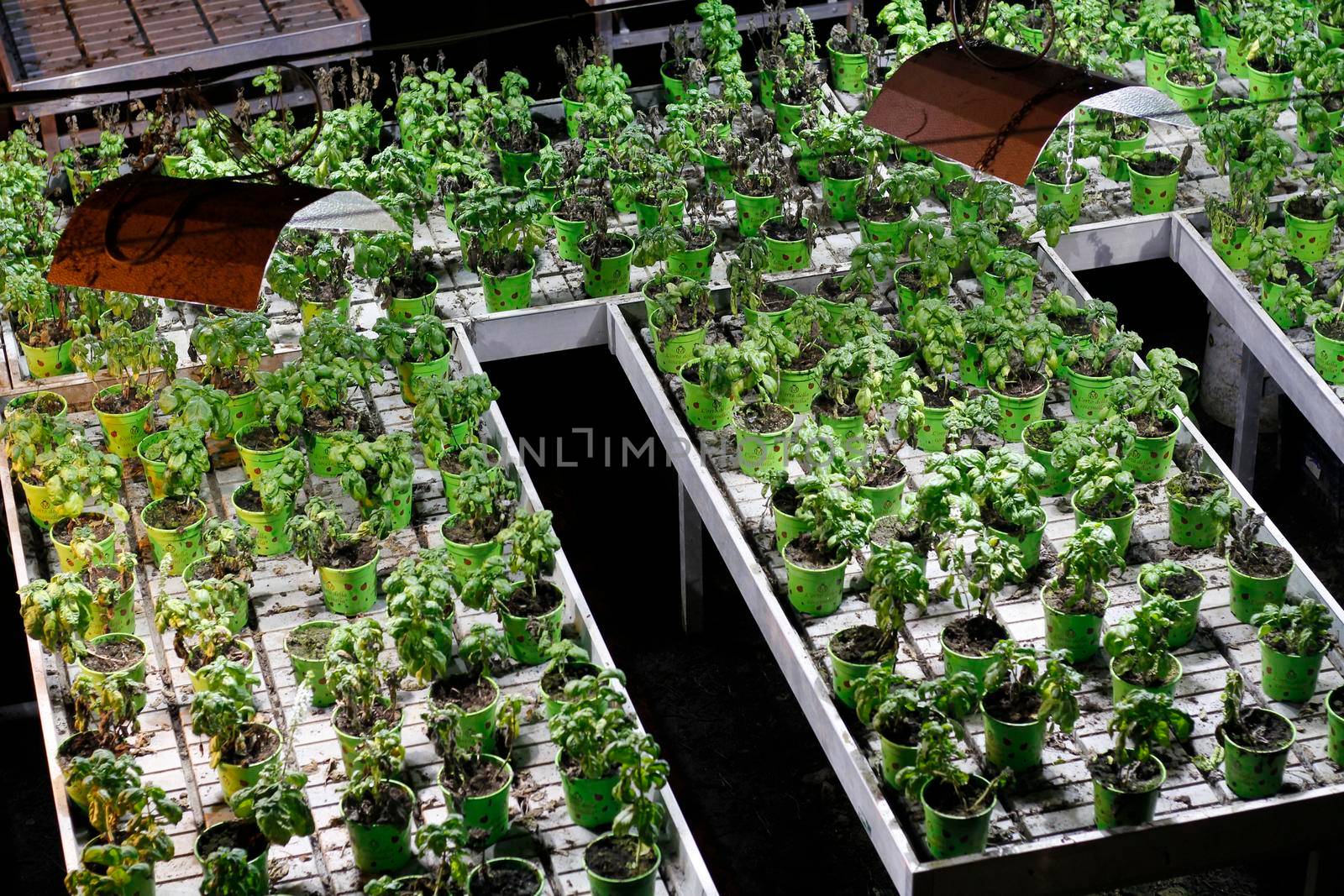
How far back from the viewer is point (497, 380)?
34.5 ft

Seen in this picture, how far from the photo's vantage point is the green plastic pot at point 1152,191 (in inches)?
363

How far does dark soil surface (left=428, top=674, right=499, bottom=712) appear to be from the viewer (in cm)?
663

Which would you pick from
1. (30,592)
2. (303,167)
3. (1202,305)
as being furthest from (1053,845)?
(1202,305)

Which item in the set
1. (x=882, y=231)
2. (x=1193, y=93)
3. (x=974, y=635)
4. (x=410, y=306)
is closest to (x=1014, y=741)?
(x=974, y=635)

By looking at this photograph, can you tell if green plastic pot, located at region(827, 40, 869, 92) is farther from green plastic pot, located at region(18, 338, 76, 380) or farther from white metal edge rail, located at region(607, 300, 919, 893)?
green plastic pot, located at region(18, 338, 76, 380)

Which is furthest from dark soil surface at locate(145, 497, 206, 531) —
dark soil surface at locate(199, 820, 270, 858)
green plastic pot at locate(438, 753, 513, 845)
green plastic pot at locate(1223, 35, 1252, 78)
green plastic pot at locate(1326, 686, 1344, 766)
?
green plastic pot at locate(1223, 35, 1252, 78)

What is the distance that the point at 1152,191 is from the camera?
9.24 metres

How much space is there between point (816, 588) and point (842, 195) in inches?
114

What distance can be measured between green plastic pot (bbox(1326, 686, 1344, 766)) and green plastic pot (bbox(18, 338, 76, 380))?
207 inches

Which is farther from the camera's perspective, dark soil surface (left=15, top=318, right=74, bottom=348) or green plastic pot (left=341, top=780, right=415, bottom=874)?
dark soil surface (left=15, top=318, right=74, bottom=348)

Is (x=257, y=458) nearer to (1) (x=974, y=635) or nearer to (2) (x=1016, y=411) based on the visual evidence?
(1) (x=974, y=635)

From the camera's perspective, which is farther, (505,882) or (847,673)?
(847,673)

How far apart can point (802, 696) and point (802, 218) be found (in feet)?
10.4

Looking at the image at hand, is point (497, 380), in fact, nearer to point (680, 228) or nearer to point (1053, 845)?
point (680, 228)
